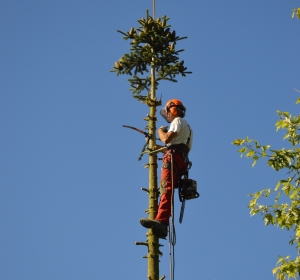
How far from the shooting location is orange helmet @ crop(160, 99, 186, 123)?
30.0 feet

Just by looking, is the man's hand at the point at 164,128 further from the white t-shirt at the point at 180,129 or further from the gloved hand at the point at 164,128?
the white t-shirt at the point at 180,129

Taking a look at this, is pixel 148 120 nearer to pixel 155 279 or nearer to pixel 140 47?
pixel 140 47

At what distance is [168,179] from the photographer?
8.54 metres

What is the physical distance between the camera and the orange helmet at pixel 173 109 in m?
9.15

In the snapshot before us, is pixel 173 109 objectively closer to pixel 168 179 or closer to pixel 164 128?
pixel 164 128

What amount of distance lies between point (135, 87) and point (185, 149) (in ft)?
3.81

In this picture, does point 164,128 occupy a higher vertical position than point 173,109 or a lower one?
lower

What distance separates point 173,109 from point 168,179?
3.36ft

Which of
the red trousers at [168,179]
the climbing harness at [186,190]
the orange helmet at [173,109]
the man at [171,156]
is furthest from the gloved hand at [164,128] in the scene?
the climbing harness at [186,190]

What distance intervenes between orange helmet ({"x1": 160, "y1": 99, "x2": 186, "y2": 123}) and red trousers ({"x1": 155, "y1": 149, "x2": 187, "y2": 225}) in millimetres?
586

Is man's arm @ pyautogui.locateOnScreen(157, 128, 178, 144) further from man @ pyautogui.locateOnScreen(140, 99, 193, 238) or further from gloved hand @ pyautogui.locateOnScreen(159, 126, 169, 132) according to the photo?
gloved hand @ pyautogui.locateOnScreen(159, 126, 169, 132)

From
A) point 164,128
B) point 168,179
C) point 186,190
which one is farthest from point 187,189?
point 164,128

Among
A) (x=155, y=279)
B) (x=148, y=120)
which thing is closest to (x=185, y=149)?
(x=148, y=120)

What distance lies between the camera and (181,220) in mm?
8789
